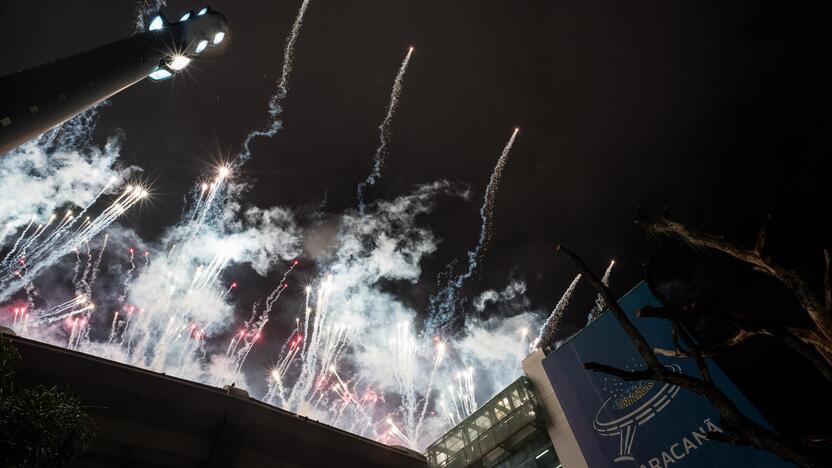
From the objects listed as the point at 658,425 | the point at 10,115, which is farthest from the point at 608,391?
the point at 10,115

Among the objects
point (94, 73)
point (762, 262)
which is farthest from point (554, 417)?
point (94, 73)

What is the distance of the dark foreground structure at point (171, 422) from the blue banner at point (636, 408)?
12741 millimetres

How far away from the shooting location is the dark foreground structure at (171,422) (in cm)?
1459

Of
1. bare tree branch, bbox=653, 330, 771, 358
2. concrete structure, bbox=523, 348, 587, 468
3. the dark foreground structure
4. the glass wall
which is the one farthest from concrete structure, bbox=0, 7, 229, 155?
concrete structure, bbox=523, 348, 587, 468

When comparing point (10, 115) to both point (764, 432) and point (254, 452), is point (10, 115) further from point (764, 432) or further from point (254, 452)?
point (764, 432)

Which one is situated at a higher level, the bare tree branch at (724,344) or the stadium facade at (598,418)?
the stadium facade at (598,418)

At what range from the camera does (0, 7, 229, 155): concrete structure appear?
19453mm

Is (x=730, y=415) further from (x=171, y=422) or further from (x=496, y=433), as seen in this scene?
(x=496, y=433)

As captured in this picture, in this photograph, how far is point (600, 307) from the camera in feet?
80.8

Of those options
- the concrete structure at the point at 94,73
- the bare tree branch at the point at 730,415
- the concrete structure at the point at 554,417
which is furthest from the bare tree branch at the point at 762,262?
the concrete structure at the point at 94,73

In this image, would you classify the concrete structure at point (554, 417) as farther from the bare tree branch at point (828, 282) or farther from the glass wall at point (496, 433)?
the bare tree branch at point (828, 282)

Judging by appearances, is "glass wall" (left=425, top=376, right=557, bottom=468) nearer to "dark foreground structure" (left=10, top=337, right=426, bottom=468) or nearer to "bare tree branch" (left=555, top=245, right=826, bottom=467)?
"dark foreground structure" (left=10, top=337, right=426, bottom=468)

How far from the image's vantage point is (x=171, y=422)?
16.6 m

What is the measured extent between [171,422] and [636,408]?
69.2ft
